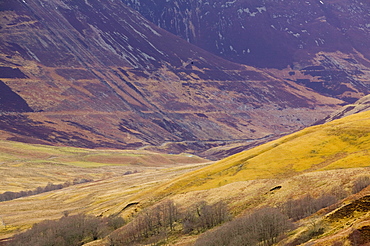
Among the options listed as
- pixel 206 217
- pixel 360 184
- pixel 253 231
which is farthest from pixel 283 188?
pixel 253 231

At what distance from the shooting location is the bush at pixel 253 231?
57281 millimetres

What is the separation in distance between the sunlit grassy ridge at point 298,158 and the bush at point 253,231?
91.6ft

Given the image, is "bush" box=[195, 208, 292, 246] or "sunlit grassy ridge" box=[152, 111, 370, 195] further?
"sunlit grassy ridge" box=[152, 111, 370, 195]

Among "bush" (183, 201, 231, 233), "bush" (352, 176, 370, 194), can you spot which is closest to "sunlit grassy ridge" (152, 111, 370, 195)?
"bush" (352, 176, 370, 194)

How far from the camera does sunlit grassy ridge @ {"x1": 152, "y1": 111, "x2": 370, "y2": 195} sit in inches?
3585

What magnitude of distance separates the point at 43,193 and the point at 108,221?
7865 cm

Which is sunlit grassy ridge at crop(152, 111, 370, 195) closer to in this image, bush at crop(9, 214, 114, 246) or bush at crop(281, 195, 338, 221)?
bush at crop(9, 214, 114, 246)

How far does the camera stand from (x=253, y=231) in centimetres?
5903

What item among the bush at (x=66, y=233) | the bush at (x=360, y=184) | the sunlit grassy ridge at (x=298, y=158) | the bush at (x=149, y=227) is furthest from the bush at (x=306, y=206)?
the bush at (x=66, y=233)

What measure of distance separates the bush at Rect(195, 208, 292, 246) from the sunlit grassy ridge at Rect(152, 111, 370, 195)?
1099 inches

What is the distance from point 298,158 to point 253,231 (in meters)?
41.0

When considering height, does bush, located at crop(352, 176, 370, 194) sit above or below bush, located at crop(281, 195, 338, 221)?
above

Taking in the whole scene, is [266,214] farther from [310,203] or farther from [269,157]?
[269,157]

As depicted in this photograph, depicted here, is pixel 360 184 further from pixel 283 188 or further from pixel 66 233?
pixel 66 233
